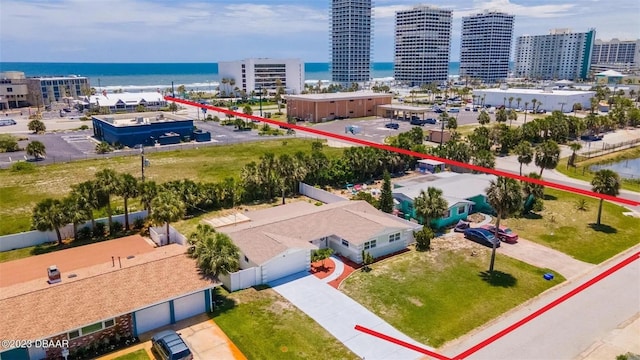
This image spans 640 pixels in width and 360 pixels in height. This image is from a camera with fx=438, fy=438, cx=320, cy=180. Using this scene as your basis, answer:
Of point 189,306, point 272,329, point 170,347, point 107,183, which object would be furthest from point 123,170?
point 170,347

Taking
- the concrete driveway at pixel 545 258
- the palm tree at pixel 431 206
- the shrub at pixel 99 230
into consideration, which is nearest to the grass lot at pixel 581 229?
the concrete driveway at pixel 545 258

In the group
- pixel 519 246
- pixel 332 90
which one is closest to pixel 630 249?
pixel 519 246

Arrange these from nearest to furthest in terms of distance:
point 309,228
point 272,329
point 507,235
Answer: point 272,329 → point 309,228 → point 507,235

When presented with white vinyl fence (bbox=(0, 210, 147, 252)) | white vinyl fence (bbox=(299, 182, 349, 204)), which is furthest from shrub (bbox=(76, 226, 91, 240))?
white vinyl fence (bbox=(299, 182, 349, 204))

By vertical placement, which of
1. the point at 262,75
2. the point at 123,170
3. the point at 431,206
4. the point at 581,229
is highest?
the point at 262,75

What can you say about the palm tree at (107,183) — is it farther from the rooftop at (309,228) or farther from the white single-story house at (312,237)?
the rooftop at (309,228)

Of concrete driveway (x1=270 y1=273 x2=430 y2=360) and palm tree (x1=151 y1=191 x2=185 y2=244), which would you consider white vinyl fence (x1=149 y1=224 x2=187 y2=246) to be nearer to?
palm tree (x1=151 y1=191 x2=185 y2=244)

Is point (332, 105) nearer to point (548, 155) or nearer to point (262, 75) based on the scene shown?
point (548, 155)
